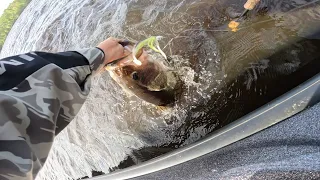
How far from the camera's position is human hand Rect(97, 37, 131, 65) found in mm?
1731

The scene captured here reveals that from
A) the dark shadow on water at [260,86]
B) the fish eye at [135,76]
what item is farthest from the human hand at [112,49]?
the dark shadow on water at [260,86]

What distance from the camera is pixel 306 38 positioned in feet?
6.01

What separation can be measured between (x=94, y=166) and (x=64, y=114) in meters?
1.59

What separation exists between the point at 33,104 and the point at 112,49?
0.77 metres

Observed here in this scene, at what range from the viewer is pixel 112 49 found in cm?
180

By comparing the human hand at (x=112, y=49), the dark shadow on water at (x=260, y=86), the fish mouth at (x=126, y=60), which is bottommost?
the dark shadow on water at (x=260, y=86)

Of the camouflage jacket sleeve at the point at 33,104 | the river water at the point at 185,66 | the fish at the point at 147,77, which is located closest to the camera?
the camouflage jacket sleeve at the point at 33,104

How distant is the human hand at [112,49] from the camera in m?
1.73

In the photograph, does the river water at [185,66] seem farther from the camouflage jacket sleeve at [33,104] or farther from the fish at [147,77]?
the camouflage jacket sleeve at [33,104]

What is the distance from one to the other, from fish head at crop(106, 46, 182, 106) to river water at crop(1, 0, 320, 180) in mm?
85

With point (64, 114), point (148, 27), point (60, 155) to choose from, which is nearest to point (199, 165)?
point (64, 114)

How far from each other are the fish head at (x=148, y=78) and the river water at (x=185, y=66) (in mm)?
85

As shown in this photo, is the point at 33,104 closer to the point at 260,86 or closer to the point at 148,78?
the point at 148,78

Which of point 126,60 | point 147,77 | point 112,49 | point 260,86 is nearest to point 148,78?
point 147,77
